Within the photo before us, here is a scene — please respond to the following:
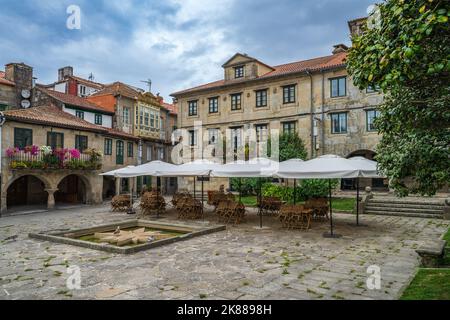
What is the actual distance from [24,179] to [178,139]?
15.0 m

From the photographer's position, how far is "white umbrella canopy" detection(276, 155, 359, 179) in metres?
10.8

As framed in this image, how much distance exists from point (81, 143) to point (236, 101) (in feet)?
44.4

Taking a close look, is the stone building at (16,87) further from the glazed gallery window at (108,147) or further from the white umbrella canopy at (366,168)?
the white umbrella canopy at (366,168)

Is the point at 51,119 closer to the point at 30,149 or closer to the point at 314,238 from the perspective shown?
the point at 30,149

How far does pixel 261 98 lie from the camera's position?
29578mm

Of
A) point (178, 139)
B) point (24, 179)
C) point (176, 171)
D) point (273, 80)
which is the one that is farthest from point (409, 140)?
point (178, 139)

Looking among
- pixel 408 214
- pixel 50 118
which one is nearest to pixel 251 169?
pixel 408 214

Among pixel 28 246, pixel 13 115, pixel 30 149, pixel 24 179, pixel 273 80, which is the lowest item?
pixel 28 246

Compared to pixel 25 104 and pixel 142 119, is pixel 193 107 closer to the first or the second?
pixel 142 119

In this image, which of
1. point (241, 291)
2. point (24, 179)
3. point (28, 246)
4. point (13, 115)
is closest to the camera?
point (241, 291)

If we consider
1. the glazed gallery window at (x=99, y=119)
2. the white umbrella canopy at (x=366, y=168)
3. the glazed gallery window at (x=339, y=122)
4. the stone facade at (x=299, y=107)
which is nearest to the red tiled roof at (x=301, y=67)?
the stone facade at (x=299, y=107)

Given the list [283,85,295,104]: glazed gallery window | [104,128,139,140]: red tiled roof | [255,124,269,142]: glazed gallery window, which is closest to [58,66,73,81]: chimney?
[104,128,139,140]: red tiled roof

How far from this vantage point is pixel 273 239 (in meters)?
11.0

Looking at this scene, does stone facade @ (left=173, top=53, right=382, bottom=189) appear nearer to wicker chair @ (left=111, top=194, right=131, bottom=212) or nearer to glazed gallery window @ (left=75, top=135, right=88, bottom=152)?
glazed gallery window @ (left=75, top=135, right=88, bottom=152)
